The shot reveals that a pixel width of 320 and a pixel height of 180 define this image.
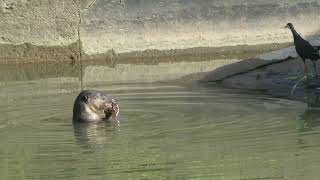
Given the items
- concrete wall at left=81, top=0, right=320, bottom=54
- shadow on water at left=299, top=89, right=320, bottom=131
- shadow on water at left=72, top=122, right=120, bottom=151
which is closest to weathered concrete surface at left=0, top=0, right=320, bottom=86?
concrete wall at left=81, top=0, right=320, bottom=54

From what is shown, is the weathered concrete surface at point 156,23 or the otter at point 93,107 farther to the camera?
the weathered concrete surface at point 156,23

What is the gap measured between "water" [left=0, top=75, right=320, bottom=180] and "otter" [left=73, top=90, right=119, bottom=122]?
5.0 inches

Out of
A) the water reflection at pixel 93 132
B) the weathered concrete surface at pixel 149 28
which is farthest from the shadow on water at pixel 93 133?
the weathered concrete surface at pixel 149 28

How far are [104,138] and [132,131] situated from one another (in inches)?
11.2

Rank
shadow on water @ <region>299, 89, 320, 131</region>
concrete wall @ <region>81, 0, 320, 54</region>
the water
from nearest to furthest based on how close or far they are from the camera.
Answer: the water
shadow on water @ <region>299, 89, 320, 131</region>
concrete wall @ <region>81, 0, 320, 54</region>

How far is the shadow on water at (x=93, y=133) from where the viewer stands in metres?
7.11

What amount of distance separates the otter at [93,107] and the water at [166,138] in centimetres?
13

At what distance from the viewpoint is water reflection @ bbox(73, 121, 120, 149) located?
711 cm

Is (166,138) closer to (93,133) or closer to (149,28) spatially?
(93,133)

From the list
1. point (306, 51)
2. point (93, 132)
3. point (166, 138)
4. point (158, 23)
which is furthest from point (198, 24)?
point (166, 138)

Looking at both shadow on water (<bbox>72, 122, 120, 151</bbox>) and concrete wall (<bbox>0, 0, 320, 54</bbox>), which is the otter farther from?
concrete wall (<bbox>0, 0, 320, 54</bbox>)

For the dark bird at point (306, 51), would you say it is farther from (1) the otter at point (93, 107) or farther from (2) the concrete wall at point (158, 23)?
(2) the concrete wall at point (158, 23)

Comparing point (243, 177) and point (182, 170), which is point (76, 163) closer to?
point (182, 170)

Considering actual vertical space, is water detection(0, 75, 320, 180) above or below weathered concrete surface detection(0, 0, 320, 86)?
below
